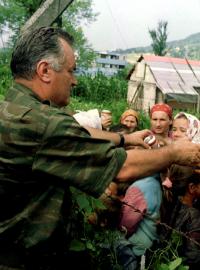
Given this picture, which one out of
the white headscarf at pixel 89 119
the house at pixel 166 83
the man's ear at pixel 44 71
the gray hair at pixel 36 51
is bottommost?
the house at pixel 166 83

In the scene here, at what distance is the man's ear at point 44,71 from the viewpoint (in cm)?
185

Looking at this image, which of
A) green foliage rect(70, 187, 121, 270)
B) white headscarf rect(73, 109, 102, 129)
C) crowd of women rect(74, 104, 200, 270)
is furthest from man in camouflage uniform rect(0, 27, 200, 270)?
white headscarf rect(73, 109, 102, 129)

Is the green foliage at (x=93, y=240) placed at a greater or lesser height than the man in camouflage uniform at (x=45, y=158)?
lesser

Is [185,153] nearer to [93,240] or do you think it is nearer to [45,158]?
[45,158]

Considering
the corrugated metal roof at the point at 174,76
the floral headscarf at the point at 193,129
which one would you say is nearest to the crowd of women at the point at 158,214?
the floral headscarf at the point at 193,129

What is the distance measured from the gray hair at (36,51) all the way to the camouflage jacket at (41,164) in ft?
0.35

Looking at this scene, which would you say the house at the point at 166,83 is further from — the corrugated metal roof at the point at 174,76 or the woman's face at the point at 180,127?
the woman's face at the point at 180,127

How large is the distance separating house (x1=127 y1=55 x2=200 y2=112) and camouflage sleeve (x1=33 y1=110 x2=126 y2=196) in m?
17.8

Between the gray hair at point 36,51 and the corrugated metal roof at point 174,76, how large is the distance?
21.5 m

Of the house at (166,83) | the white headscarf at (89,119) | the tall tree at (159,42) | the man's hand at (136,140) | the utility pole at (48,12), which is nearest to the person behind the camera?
the man's hand at (136,140)

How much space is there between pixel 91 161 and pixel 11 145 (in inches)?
13.0

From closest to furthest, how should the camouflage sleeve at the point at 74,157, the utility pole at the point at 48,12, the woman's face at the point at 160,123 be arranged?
the camouflage sleeve at the point at 74,157
the utility pole at the point at 48,12
the woman's face at the point at 160,123

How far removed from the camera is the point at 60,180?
1735 millimetres

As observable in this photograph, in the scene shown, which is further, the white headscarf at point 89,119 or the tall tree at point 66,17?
the tall tree at point 66,17
